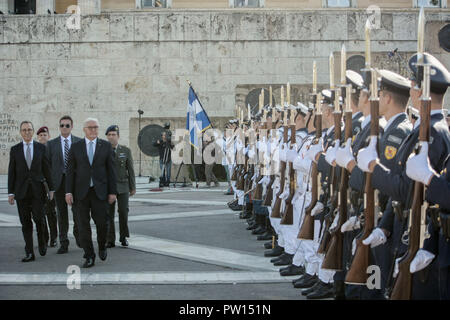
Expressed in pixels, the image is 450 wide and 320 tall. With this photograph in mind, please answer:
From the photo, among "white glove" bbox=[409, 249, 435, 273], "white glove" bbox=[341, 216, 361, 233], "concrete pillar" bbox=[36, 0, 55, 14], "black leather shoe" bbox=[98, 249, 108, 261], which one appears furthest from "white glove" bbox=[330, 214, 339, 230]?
"concrete pillar" bbox=[36, 0, 55, 14]

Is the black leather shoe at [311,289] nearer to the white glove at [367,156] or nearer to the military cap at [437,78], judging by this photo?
the white glove at [367,156]

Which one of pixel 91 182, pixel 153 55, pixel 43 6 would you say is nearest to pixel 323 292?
pixel 91 182

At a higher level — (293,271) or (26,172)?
(26,172)

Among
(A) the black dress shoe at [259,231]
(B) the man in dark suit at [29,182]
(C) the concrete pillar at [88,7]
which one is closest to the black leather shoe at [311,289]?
(B) the man in dark suit at [29,182]

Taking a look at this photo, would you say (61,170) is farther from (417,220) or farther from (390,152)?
(417,220)

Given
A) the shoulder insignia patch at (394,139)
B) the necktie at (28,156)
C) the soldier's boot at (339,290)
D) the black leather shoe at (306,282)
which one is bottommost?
the black leather shoe at (306,282)

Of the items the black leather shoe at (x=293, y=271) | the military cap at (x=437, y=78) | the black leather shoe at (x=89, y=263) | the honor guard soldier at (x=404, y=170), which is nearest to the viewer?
the honor guard soldier at (x=404, y=170)

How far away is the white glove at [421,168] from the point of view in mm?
3543

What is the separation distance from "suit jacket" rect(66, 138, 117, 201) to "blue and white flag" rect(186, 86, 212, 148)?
31.2ft

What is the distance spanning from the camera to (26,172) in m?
8.70

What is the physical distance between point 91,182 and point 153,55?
1679cm

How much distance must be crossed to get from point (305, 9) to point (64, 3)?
978cm

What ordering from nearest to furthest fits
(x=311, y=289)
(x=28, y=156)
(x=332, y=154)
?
(x=332, y=154), (x=311, y=289), (x=28, y=156)
